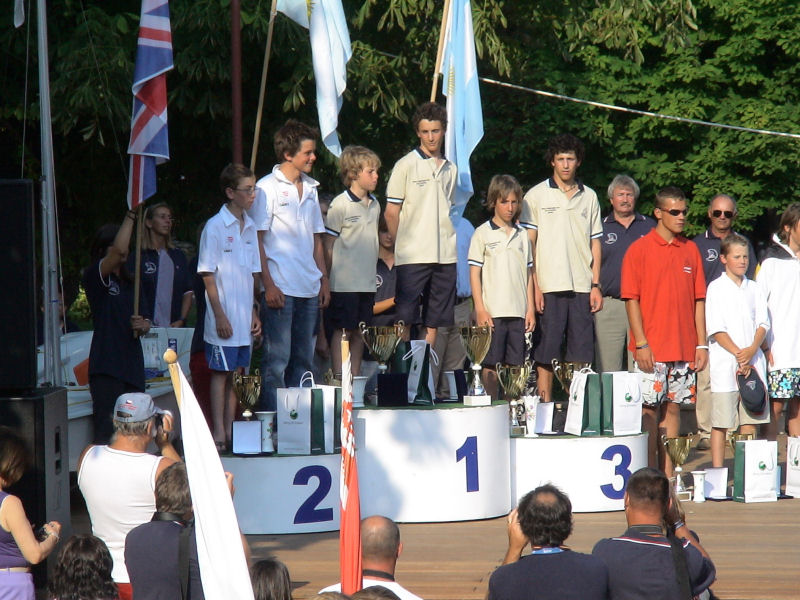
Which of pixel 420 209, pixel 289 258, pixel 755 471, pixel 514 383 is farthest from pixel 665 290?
pixel 289 258

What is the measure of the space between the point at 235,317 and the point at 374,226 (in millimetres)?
1223

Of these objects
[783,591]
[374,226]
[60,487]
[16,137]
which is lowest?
[783,591]

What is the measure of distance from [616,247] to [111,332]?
409 cm

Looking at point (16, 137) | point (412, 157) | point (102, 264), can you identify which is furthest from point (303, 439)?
point (16, 137)

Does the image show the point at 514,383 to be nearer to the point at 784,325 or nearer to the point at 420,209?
the point at 420,209

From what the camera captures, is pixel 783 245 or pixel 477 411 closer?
pixel 477 411

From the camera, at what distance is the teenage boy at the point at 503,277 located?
8859 mm

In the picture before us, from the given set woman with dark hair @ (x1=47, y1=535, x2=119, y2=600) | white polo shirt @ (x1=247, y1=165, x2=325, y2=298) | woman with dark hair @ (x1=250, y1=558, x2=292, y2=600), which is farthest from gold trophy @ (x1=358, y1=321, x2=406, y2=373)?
woman with dark hair @ (x1=250, y1=558, x2=292, y2=600)

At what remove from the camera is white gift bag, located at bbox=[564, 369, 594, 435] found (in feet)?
26.1

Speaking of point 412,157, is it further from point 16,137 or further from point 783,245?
point 16,137

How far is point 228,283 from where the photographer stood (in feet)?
26.0

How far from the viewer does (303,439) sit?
7.45 meters

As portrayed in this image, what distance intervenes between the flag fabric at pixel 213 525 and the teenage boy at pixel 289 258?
4.15 metres

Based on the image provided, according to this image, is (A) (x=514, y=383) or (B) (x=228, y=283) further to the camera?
(A) (x=514, y=383)
